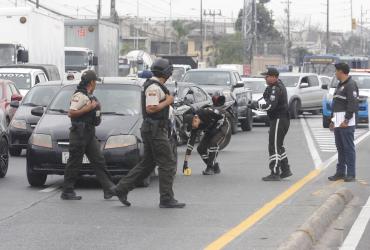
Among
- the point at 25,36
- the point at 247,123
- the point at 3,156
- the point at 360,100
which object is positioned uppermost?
the point at 25,36

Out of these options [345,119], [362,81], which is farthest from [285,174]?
[362,81]

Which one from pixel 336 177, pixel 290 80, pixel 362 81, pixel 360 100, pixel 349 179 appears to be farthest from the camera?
pixel 290 80

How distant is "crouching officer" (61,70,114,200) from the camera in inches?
443

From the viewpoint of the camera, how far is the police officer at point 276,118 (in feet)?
44.5

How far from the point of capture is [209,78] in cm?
2645

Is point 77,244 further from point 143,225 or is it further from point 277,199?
point 277,199

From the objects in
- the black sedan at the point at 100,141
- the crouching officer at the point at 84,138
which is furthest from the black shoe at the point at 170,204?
the black sedan at the point at 100,141

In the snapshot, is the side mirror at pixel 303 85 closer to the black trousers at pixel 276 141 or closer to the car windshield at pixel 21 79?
the car windshield at pixel 21 79

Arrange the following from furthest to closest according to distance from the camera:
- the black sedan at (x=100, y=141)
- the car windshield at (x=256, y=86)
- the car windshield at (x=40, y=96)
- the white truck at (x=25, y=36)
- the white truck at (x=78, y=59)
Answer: the white truck at (x=78, y=59) → the car windshield at (x=256, y=86) → the white truck at (x=25, y=36) → the car windshield at (x=40, y=96) → the black sedan at (x=100, y=141)

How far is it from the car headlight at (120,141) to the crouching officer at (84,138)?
837mm

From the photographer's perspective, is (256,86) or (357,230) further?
(256,86)

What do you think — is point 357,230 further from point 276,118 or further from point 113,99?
point 113,99

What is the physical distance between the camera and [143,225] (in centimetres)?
959

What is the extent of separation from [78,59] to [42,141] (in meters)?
23.5
